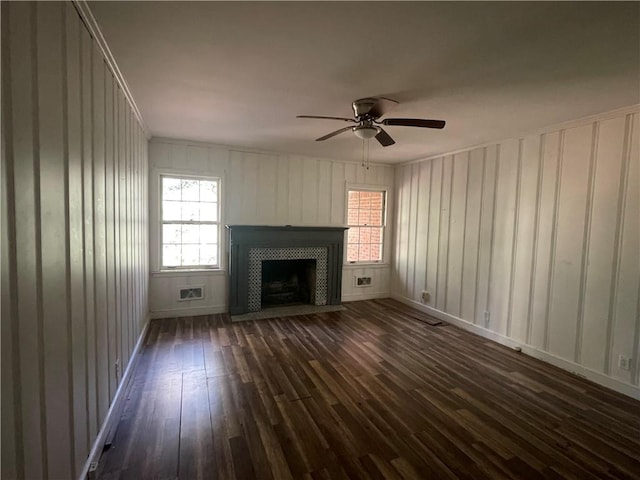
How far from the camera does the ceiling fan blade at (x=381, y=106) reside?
2484 mm

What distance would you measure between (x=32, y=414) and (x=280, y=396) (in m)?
1.75

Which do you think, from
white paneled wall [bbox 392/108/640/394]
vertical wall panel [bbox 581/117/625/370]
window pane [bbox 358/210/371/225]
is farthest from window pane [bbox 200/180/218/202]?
vertical wall panel [bbox 581/117/625/370]

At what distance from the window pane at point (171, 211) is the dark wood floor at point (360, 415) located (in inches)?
65.0

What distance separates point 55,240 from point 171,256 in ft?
11.0

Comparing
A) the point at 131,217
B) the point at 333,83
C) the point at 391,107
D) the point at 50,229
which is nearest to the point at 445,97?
the point at 391,107

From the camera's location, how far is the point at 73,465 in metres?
1.45

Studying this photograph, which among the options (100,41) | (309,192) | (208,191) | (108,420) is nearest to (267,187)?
(309,192)

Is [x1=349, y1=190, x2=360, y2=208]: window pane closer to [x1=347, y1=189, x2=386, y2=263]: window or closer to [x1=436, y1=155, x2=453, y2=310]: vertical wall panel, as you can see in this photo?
[x1=347, y1=189, x2=386, y2=263]: window

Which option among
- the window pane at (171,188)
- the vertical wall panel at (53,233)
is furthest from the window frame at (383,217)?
the vertical wall panel at (53,233)

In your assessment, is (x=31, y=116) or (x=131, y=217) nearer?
(x=31, y=116)

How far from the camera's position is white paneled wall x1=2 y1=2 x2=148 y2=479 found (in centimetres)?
97

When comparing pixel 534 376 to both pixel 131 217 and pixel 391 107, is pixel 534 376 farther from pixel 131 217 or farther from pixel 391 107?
pixel 131 217

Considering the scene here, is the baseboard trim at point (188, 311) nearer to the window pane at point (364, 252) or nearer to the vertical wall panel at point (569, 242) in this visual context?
the window pane at point (364, 252)

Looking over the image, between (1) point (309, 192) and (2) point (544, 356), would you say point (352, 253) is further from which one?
(2) point (544, 356)
